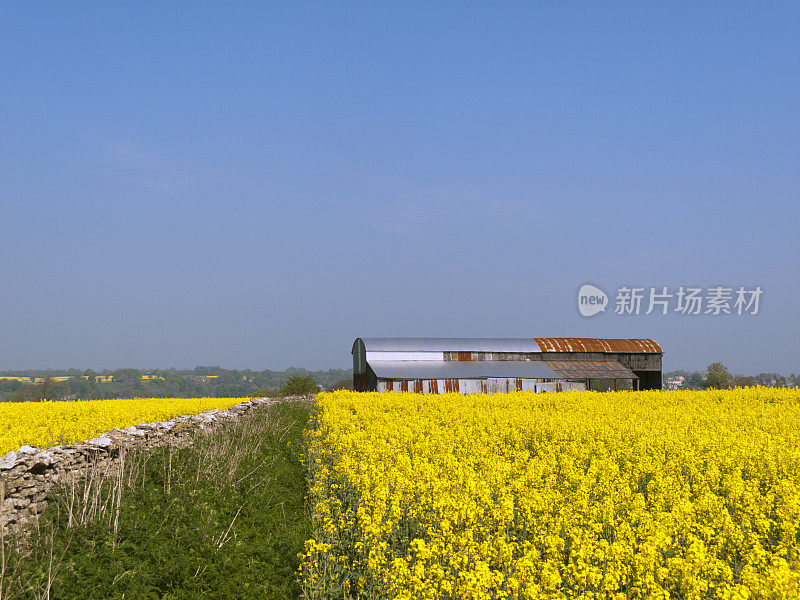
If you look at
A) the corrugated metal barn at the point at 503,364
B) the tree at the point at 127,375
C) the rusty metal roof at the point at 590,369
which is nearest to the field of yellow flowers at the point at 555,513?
the corrugated metal barn at the point at 503,364

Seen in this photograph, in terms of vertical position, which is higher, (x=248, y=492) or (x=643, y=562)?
(x=643, y=562)

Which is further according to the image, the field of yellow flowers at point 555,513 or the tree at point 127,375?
the tree at point 127,375

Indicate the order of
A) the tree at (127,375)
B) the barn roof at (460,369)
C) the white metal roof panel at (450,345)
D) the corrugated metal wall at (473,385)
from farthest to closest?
the tree at (127,375)
the white metal roof panel at (450,345)
the barn roof at (460,369)
the corrugated metal wall at (473,385)

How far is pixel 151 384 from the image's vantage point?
389 feet

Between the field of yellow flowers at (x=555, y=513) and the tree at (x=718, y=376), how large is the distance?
3182 inches

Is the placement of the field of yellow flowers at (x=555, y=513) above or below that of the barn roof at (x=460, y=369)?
below

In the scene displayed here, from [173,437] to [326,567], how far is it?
11515 millimetres

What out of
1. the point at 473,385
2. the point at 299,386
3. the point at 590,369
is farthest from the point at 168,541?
the point at 590,369

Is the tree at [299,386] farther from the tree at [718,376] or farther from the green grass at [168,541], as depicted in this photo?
the tree at [718,376]

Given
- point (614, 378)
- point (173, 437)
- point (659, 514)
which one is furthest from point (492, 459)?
point (614, 378)

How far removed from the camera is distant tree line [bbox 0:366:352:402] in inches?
2200

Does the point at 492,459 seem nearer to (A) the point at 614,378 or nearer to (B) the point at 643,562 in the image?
(B) the point at 643,562

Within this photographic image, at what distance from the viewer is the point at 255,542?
9352 millimetres

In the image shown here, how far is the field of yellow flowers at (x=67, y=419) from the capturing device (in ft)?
63.8
